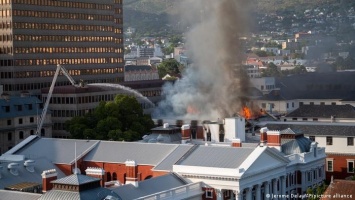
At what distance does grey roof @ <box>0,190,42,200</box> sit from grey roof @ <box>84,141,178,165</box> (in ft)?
77.8

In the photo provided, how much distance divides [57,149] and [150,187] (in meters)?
27.7

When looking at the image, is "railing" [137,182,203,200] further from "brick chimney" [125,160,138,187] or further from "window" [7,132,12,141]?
"window" [7,132,12,141]

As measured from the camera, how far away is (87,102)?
619 feet

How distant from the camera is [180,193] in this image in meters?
98.5

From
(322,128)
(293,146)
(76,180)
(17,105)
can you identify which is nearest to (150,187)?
(76,180)

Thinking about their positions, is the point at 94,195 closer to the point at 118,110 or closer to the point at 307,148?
the point at 307,148

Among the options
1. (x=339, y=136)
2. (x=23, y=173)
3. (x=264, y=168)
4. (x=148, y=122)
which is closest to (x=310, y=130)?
(x=339, y=136)

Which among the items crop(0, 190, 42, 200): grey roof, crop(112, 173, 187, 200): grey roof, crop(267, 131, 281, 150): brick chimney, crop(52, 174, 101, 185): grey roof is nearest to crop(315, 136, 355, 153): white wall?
crop(267, 131, 281, 150): brick chimney

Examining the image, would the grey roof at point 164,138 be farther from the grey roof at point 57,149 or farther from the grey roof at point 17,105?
the grey roof at point 17,105

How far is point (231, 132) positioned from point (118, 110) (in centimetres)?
2966

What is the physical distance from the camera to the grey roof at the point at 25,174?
104 meters

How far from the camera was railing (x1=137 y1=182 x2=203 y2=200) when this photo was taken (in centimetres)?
9315

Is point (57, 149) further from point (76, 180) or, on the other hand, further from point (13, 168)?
point (76, 180)

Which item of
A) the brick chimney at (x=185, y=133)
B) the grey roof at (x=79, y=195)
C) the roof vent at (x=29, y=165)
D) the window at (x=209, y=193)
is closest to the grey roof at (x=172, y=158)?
the window at (x=209, y=193)
